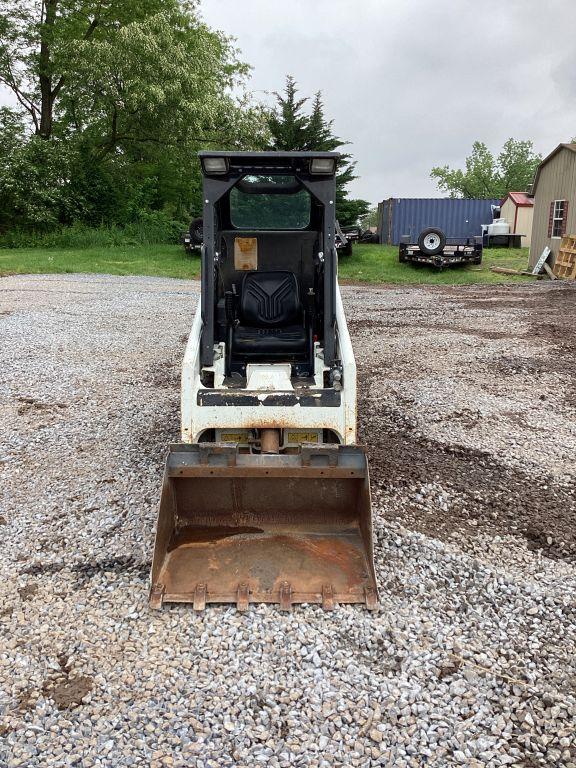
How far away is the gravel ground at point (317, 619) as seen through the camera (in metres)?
2.83

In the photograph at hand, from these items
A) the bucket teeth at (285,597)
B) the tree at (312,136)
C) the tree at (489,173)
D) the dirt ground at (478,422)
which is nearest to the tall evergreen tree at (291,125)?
the tree at (312,136)

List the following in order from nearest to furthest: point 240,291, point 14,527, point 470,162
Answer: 1. point 14,527
2. point 240,291
3. point 470,162

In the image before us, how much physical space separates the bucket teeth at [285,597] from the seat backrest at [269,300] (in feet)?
8.99

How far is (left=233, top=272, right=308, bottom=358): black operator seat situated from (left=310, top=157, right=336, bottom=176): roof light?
1.22 metres

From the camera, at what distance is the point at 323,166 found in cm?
483

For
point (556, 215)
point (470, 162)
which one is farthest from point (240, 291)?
point (470, 162)

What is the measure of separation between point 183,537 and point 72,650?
3.17ft

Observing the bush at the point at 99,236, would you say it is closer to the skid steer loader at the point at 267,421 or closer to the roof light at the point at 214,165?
the skid steer loader at the point at 267,421

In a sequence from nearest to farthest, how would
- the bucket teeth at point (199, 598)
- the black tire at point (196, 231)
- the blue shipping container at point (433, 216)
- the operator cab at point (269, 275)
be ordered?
the bucket teeth at point (199, 598) < the operator cab at point (269, 275) < the black tire at point (196, 231) < the blue shipping container at point (433, 216)

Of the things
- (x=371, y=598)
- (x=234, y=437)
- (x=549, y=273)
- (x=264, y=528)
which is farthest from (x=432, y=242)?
(x=371, y=598)

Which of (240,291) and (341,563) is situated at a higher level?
(240,291)

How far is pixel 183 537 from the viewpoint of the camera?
4.12 m

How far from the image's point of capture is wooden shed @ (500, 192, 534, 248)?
31.7m

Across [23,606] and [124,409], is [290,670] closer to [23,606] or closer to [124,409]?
[23,606]
